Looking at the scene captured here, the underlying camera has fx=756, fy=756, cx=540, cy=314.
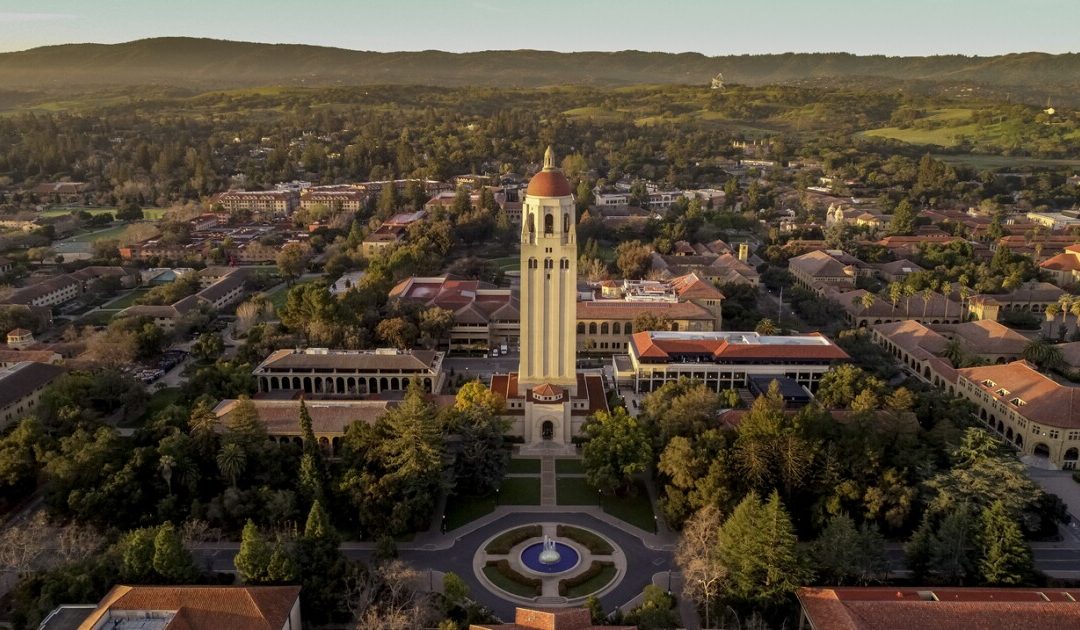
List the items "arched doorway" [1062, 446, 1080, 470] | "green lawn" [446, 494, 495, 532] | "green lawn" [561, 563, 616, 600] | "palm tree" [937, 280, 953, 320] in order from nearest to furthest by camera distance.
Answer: "green lawn" [561, 563, 616, 600] → "green lawn" [446, 494, 495, 532] → "arched doorway" [1062, 446, 1080, 470] → "palm tree" [937, 280, 953, 320]

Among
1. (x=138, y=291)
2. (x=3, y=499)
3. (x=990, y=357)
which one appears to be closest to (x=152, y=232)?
(x=138, y=291)

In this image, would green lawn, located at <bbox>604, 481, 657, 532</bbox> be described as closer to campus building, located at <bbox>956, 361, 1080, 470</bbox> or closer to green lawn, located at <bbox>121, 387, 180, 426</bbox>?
campus building, located at <bbox>956, 361, 1080, 470</bbox>

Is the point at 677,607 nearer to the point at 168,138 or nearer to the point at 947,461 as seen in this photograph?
the point at 947,461

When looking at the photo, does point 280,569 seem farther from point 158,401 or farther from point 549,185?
point 158,401

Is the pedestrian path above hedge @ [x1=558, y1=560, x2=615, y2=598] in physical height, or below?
above

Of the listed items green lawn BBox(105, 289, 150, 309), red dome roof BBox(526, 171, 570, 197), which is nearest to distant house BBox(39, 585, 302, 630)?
red dome roof BBox(526, 171, 570, 197)

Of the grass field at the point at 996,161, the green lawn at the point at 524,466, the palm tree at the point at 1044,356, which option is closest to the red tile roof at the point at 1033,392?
the palm tree at the point at 1044,356

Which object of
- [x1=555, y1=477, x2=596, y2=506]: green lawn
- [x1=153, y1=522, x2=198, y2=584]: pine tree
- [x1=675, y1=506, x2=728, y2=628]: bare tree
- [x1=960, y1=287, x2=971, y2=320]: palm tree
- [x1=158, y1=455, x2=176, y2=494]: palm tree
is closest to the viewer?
[x1=153, y1=522, x2=198, y2=584]: pine tree
